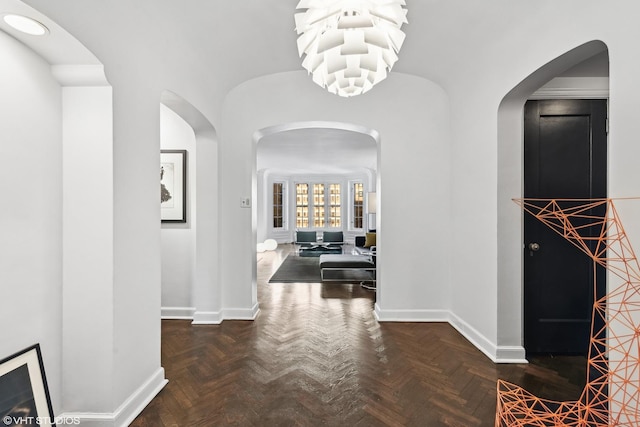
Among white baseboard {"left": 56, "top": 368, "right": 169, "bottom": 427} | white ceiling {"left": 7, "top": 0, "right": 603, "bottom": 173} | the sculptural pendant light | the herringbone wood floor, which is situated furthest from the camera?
the herringbone wood floor

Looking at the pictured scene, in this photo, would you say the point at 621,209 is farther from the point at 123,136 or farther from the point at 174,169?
the point at 174,169

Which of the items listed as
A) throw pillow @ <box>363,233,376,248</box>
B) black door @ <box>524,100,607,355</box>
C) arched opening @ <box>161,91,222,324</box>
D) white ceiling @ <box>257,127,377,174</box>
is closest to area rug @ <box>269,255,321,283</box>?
throw pillow @ <box>363,233,376,248</box>

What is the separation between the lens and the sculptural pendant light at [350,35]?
3.82 feet

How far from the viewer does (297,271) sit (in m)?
6.22

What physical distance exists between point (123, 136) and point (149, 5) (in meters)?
0.86

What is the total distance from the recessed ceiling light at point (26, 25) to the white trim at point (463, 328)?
3.53m

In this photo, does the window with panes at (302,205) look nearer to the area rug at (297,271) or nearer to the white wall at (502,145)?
the area rug at (297,271)

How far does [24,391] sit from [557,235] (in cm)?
379

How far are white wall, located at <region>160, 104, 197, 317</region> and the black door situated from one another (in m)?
3.51

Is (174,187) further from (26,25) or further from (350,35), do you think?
(350,35)

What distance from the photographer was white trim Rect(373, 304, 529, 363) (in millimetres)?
2520

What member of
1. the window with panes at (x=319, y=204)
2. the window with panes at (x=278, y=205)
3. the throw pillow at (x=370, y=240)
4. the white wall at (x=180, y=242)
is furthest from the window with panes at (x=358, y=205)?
the white wall at (x=180, y=242)

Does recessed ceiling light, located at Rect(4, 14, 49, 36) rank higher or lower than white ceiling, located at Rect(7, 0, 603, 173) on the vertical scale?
lower

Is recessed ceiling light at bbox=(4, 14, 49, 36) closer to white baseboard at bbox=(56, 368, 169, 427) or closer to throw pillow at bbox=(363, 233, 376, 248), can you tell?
white baseboard at bbox=(56, 368, 169, 427)
